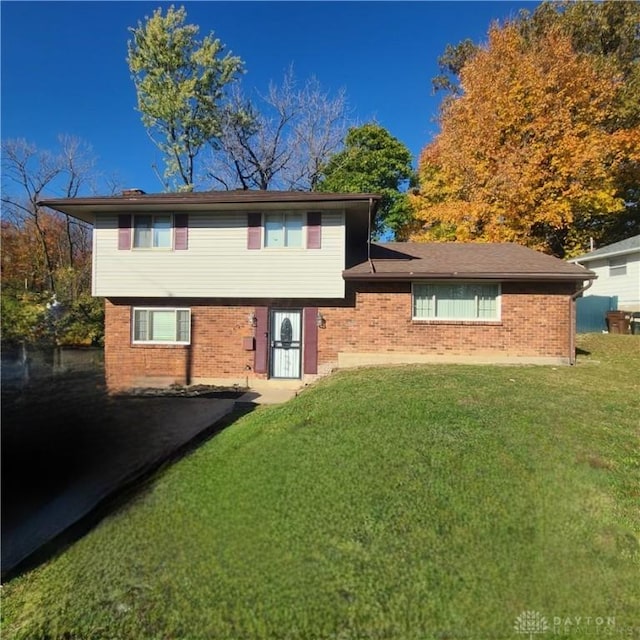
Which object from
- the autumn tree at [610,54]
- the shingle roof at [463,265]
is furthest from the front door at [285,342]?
the autumn tree at [610,54]

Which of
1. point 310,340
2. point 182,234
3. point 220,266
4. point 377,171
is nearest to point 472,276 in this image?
point 310,340

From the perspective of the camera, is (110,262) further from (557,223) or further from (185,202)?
(557,223)

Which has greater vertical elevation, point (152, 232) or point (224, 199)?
point (224, 199)

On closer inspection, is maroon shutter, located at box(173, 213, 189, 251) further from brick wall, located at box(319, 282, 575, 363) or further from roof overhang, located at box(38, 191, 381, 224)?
brick wall, located at box(319, 282, 575, 363)

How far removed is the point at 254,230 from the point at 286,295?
75.6 inches

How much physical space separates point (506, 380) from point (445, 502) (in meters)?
5.49

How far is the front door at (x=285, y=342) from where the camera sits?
12.6m

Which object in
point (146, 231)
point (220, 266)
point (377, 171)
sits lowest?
point (220, 266)

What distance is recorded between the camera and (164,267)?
12.6 metres

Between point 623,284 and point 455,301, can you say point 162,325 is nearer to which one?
point 455,301

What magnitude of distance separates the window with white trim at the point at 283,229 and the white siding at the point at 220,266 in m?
0.24

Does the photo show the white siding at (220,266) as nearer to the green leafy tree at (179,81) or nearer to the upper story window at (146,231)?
the upper story window at (146,231)

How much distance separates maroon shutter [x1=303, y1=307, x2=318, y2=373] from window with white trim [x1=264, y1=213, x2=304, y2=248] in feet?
6.00

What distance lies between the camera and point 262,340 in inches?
494
